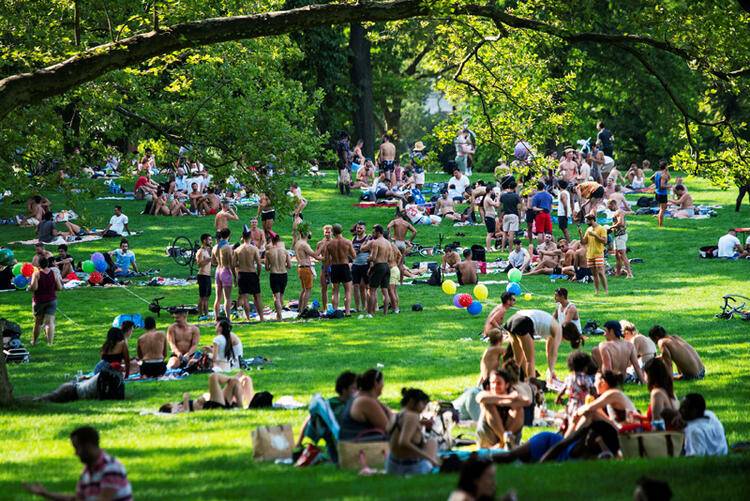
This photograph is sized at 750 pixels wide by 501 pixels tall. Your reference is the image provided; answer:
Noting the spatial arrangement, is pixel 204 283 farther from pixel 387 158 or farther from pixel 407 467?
pixel 387 158

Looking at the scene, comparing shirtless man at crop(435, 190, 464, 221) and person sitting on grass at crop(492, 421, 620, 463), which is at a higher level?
shirtless man at crop(435, 190, 464, 221)

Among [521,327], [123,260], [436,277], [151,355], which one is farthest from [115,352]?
[123,260]

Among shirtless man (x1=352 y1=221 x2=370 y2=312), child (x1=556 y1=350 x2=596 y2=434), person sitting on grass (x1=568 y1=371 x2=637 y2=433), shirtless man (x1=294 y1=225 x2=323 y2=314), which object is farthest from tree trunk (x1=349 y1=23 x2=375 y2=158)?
person sitting on grass (x1=568 y1=371 x2=637 y2=433)

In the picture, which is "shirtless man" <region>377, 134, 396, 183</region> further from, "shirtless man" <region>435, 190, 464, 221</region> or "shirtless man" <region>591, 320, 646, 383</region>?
"shirtless man" <region>591, 320, 646, 383</region>

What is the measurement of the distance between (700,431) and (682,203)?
89.5 ft

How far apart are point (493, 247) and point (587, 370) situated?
20142 mm

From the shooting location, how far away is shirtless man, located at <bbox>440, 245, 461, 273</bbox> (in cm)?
3161

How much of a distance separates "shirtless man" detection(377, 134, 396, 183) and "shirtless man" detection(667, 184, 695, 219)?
970cm

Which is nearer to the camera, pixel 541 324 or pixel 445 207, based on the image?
pixel 541 324

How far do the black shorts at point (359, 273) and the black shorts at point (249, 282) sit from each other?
219cm

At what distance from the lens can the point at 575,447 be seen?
1291 centimetres

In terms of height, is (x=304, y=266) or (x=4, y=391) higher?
(x=304, y=266)

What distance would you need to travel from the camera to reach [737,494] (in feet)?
36.7

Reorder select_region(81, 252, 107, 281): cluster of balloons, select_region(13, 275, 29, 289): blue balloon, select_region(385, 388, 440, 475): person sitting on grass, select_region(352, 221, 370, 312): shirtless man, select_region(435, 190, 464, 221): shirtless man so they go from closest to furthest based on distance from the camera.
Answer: select_region(385, 388, 440, 475): person sitting on grass
select_region(352, 221, 370, 312): shirtless man
select_region(13, 275, 29, 289): blue balloon
select_region(81, 252, 107, 281): cluster of balloons
select_region(435, 190, 464, 221): shirtless man
